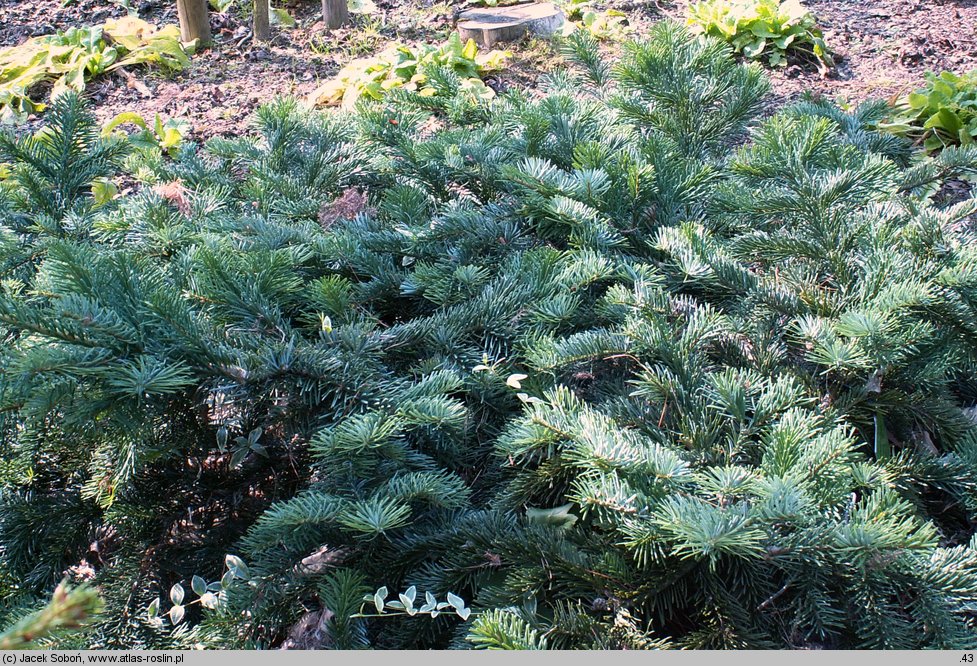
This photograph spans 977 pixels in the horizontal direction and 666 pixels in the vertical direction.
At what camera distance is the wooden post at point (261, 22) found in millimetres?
4887

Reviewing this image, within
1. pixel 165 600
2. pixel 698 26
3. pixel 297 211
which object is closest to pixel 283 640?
pixel 165 600

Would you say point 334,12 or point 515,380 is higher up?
point 334,12

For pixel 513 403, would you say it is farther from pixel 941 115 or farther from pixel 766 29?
pixel 766 29

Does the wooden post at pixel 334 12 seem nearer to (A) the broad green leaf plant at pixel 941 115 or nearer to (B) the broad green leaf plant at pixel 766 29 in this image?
(B) the broad green leaf plant at pixel 766 29

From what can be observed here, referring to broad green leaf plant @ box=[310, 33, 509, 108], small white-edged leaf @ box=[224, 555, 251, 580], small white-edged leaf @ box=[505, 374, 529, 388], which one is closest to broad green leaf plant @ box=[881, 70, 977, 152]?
broad green leaf plant @ box=[310, 33, 509, 108]

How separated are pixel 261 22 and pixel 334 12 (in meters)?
0.45

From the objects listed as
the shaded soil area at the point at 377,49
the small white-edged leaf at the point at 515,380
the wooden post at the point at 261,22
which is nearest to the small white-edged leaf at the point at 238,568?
the small white-edged leaf at the point at 515,380

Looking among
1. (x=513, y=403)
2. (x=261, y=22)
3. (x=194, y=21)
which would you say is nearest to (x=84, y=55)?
(x=194, y=21)

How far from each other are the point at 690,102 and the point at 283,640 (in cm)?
174

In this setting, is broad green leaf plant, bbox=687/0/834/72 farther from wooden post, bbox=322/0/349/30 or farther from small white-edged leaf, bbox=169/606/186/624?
small white-edged leaf, bbox=169/606/186/624

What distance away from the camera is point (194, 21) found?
485cm

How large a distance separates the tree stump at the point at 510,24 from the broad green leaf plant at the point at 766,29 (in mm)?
842

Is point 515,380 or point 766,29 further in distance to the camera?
point 766,29

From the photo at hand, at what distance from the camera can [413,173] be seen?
7.25ft
